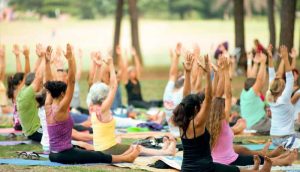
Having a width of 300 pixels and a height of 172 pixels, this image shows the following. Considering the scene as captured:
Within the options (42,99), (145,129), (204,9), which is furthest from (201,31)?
(42,99)

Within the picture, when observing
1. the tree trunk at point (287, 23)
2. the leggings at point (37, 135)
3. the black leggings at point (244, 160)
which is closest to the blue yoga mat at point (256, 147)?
the black leggings at point (244, 160)

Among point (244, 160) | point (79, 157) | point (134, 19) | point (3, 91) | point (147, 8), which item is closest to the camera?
point (244, 160)

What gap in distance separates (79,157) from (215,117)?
207 cm

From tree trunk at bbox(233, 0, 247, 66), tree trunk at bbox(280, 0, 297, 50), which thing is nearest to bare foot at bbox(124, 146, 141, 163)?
tree trunk at bbox(280, 0, 297, 50)

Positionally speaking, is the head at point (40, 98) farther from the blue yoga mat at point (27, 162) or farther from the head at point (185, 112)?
the head at point (185, 112)

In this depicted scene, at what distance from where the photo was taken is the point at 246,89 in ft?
51.9

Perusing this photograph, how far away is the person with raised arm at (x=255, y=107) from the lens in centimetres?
1556

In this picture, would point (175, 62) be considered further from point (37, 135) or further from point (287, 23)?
point (287, 23)

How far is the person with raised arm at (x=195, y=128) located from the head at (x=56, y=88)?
6.70 ft

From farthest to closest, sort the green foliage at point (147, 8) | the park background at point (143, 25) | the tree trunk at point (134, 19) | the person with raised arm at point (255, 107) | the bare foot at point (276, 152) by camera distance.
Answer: the green foliage at point (147, 8) < the park background at point (143, 25) < the tree trunk at point (134, 19) < the person with raised arm at point (255, 107) < the bare foot at point (276, 152)

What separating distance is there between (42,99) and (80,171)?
7.08ft

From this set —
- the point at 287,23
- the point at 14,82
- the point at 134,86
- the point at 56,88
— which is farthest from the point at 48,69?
the point at 287,23

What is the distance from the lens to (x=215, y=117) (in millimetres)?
10539

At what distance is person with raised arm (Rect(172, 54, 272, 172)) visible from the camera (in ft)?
31.6
